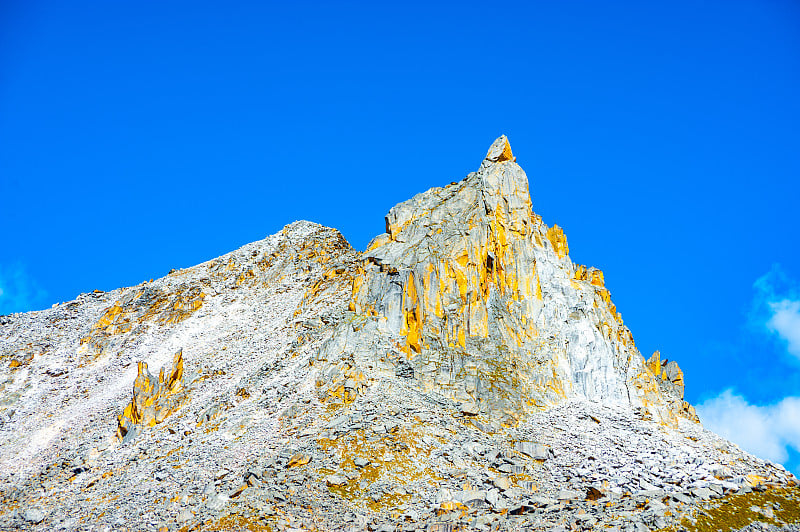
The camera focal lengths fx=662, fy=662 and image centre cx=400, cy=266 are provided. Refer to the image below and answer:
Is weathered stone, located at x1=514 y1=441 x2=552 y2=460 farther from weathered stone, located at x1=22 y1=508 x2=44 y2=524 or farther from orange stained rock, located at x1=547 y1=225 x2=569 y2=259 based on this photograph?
weathered stone, located at x1=22 y1=508 x2=44 y2=524

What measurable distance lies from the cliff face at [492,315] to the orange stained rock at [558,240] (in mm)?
134

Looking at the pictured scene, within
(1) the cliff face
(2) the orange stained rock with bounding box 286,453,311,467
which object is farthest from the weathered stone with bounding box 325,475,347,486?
(1) the cliff face

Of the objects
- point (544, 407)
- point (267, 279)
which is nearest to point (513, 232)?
point (544, 407)

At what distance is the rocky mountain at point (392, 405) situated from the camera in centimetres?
4666

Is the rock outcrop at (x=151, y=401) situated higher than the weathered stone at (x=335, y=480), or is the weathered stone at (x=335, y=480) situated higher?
the rock outcrop at (x=151, y=401)

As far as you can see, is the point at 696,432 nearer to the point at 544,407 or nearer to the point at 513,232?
the point at 544,407

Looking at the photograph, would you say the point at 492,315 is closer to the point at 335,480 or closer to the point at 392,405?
the point at 392,405

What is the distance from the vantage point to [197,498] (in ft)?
162

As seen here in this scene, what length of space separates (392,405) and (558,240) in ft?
101

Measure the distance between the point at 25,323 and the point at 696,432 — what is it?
8602cm

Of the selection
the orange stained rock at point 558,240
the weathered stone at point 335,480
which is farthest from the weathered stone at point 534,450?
the orange stained rock at point 558,240

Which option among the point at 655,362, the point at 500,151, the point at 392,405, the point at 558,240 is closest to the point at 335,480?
the point at 392,405

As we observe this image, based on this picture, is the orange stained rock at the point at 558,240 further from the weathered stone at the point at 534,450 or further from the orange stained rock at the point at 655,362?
the weathered stone at the point at 534,450

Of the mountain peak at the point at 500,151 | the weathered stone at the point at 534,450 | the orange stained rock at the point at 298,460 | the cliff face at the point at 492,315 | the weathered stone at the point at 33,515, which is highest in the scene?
the mountain peak at the point at 500,151
